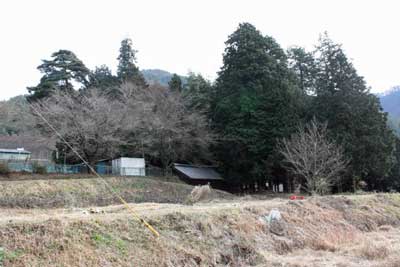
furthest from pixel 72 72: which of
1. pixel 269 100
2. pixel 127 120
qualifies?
pixel 269 100

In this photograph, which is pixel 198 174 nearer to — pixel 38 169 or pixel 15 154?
pixel 38 169

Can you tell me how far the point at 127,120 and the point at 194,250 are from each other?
692 inches

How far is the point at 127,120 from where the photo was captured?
76.4 ft

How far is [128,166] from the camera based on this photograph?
81.8 feet

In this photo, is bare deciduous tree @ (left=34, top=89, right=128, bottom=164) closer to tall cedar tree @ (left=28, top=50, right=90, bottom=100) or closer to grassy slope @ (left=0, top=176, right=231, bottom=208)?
grassy slope @ (left=0, top=176, right=231, bottom=208)

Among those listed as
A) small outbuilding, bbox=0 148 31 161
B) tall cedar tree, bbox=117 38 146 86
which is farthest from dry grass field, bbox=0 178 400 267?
tall cedar tree, bbox=117 38 146 86

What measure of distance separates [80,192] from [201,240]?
12.2 m

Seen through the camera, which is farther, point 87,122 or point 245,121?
point 245,121

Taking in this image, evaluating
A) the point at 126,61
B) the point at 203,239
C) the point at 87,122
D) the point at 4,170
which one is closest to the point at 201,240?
the point at 203,239

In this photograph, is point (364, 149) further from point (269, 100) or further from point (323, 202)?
point (323, 202)

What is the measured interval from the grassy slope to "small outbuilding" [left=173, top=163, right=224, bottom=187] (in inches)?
213

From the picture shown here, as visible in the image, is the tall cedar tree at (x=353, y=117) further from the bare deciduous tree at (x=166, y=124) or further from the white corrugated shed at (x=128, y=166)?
the white corrugated shed at (x=128, y=166)

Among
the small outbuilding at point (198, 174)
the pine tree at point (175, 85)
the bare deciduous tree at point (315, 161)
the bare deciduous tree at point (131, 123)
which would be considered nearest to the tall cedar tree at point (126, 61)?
the pine tree at point (175, 85)

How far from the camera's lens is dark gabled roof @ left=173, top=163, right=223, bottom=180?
1097 inches
